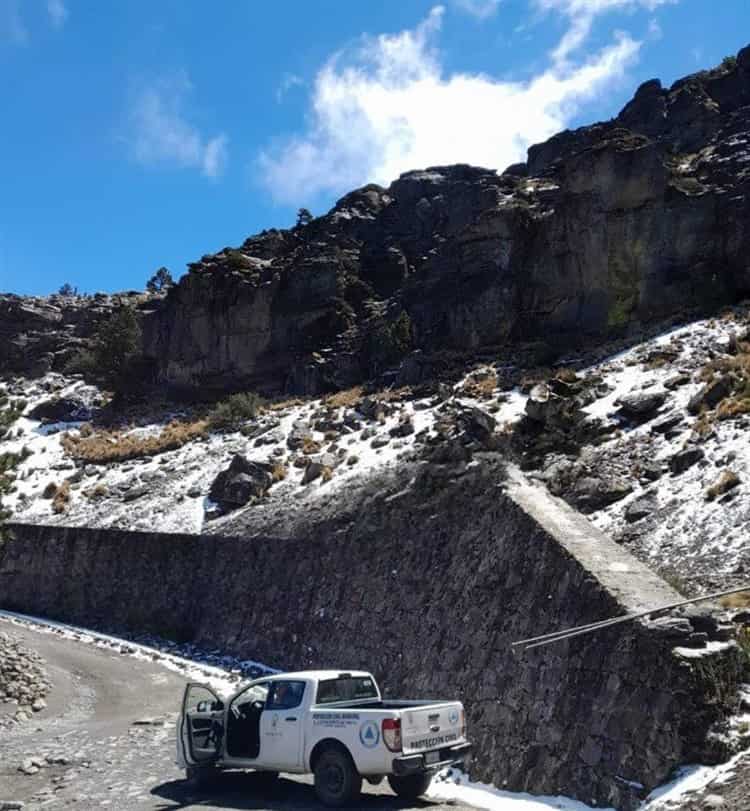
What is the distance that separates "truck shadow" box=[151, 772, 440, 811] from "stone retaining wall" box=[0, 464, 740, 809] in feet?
5.85

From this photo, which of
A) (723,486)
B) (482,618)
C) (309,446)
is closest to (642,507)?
(723,486)

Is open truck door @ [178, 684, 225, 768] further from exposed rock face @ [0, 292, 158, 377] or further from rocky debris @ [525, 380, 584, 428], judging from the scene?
exposed rock face @ [0, 292, 158, 377]

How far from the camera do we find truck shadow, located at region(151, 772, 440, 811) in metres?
11.2

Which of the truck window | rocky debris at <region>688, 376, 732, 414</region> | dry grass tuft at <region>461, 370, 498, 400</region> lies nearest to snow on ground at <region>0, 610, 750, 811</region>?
the truck window

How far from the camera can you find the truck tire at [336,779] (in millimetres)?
10664

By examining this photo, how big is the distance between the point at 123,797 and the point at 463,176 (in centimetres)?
6283

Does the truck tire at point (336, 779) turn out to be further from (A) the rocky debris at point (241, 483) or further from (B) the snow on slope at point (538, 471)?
(A) the rocky debris at point (241, 483)

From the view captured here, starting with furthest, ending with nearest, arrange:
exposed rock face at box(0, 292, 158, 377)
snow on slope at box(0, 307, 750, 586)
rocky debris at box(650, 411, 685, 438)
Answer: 1. exposed rock face at box(0, 292, 158, 377)
2. rocky debris at box(650, 411, 685, 438)
3. snow on slope at box(0, 307, 750, 586)

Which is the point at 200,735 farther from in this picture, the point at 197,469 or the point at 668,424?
the point at 197,469

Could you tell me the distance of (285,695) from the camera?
39.3 ft

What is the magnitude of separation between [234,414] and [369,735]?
122 feet

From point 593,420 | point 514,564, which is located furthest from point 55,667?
point 593,420

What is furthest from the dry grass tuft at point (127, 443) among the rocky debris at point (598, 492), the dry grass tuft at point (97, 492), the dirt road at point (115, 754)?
the rocky debris at point (598, 492)

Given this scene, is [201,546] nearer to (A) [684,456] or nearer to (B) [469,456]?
(B) [469,456]
